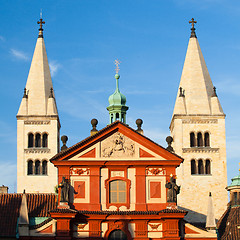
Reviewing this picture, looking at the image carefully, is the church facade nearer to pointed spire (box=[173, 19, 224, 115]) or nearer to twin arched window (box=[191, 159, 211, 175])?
twin arched window (box=[191, 159, 211, 175])

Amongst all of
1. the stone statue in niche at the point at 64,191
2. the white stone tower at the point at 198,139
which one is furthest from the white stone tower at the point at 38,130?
the stone statue in niche at the point at 64,191

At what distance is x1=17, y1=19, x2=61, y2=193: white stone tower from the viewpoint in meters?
80.4

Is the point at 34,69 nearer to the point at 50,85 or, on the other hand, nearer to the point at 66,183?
the point at 50,85

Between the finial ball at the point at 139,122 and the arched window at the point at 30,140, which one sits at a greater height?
the arched window at the point at 30,140

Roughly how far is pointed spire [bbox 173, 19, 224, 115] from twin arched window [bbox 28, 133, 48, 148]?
43.1 ft

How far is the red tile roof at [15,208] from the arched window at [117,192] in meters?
7.96

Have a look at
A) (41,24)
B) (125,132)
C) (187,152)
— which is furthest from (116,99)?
(41,24)

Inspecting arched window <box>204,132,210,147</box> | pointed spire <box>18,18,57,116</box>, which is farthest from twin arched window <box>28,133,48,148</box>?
arched window <box>204,132,210,147</box>

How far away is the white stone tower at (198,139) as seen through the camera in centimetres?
7975

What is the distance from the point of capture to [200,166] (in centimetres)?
8075

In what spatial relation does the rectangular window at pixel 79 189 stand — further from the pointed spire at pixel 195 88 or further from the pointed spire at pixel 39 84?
the pointed spire at pixel 195 88

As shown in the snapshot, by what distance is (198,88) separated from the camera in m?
83.3

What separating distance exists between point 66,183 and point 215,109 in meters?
33.7

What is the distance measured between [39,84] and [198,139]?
17.0m
